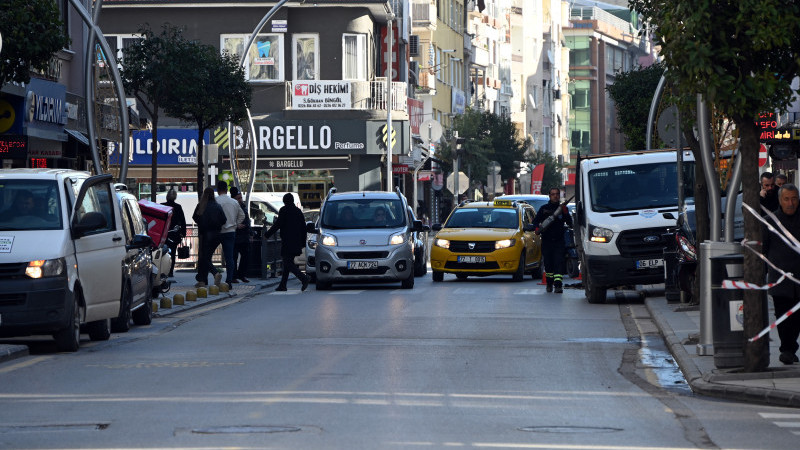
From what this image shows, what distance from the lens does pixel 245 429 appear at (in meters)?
10.7

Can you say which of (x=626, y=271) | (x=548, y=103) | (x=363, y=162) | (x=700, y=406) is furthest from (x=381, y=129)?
(x=548, y=103)

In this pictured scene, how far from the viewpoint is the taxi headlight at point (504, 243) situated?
33688 mm

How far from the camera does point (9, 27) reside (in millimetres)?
20391

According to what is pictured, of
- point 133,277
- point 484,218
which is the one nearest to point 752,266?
point 133,277

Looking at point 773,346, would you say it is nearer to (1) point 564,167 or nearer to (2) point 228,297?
(2) point 228,297

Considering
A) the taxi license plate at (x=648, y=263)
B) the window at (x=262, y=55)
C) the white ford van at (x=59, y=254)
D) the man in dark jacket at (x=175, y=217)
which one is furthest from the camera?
the window at (x=262, y=55)

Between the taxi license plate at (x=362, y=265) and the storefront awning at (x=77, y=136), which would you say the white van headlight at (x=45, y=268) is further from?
the storefront awning at (x=77, y=136)

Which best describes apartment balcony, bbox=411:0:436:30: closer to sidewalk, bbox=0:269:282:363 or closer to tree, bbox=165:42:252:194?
sidewalk, bbox=0:269:282:363

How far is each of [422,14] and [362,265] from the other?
54746mm

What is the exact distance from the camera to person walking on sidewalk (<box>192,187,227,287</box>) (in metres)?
30.1

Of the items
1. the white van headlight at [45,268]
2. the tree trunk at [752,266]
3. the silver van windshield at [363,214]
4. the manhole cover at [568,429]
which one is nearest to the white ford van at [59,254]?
the white van headlight at [45,268]

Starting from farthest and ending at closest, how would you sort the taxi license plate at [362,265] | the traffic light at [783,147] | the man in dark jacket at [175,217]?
the man in dark jacket at [175,217]
the taxi license plate at [362,265]
the traffic light at [783,147]

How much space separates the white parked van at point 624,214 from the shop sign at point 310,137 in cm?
3332

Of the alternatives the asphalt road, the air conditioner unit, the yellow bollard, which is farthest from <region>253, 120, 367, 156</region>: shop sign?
the asphalt road
